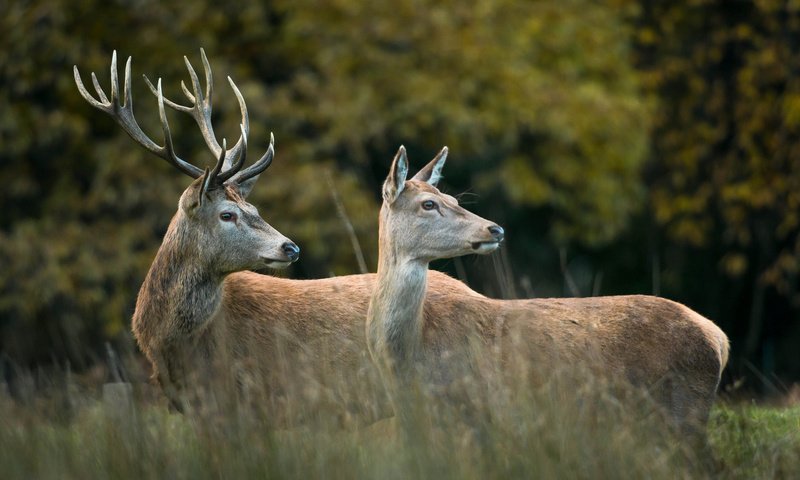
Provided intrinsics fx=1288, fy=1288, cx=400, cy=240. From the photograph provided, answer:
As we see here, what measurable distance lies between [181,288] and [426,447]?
2693mm

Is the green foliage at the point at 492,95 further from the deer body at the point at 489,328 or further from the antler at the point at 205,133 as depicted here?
the deer body at the point at 489,328

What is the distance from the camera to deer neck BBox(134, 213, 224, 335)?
693 centimetres

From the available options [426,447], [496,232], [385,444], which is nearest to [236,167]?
[496,232]

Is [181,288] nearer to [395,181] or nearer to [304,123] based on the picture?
[395,181]

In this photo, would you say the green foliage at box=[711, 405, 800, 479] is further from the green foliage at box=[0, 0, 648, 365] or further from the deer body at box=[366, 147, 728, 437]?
the green foliage at box=[0, 0, 648, 365]

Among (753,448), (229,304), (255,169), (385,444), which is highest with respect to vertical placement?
(255,169)

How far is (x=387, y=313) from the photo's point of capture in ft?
20.9

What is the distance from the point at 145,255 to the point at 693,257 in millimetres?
7568

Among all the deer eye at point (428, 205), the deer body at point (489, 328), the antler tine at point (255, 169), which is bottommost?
the deer body at point (489, 328)

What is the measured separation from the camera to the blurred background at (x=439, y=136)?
1334 centimetres

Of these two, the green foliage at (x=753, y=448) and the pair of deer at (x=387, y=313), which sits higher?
the pair of deer at (x=387, y=313)

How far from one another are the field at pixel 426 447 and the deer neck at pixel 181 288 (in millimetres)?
1595

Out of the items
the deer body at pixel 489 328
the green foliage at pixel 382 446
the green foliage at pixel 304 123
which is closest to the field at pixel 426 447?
the green foliage at pixel 382 446

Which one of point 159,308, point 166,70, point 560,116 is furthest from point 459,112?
point 159,308
